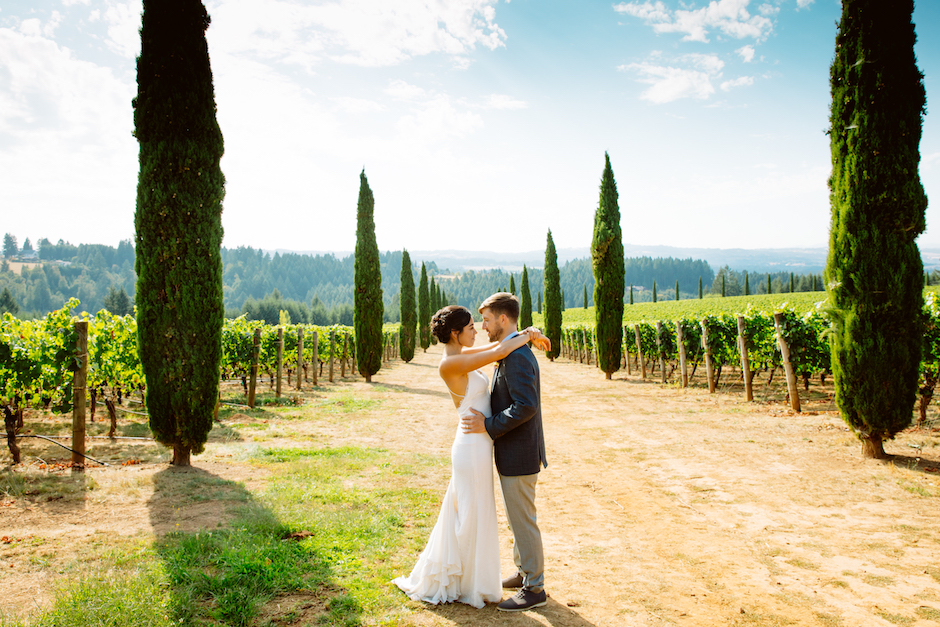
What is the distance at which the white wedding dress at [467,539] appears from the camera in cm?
329

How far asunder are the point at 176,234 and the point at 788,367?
450 inches

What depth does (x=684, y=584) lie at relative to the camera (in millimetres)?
3598

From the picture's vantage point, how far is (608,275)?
19.8 meters

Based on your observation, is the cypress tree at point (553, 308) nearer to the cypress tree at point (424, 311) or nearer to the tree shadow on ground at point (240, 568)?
the cypress tree at point (424, 311)

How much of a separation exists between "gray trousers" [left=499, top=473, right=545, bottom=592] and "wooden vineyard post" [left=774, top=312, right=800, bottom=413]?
29.9 ft

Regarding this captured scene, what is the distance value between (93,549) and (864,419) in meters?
8.71

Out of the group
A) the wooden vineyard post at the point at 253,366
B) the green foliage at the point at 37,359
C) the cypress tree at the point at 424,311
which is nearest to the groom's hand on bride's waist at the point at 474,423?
the green foliage at the point at 37,359

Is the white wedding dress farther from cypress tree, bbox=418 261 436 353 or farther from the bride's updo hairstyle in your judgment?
cypress tree, bbox=418 261 436 353

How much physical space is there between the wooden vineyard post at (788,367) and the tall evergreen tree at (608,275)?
8371 mm

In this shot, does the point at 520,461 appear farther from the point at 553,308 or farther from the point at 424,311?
the point at 424,311

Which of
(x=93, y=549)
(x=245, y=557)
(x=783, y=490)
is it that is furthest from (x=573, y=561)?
(x=93, y=549)

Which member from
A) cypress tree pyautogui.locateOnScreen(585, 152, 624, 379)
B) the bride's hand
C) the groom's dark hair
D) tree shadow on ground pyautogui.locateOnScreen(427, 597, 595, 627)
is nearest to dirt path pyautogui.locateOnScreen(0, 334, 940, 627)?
tree shadow on ground pyautogui.locateOnScreen(427, 597, 595, 627)

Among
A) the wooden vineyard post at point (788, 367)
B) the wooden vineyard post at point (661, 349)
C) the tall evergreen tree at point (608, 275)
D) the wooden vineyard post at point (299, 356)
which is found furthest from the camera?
the tall evergreen tree at point (608, 275)

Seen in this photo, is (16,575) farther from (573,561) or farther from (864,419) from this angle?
(864,419)
